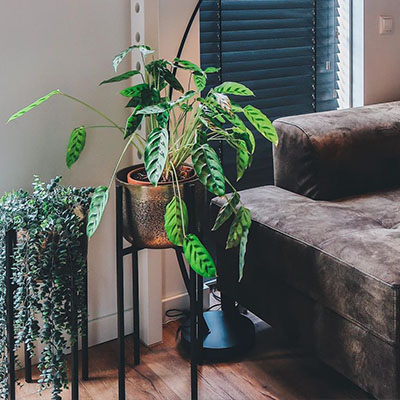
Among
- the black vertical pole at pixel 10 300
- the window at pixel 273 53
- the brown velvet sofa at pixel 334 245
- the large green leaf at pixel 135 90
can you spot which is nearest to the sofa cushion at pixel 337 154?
the brown velvet sofa at pixel 334 245

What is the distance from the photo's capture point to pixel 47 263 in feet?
5.30

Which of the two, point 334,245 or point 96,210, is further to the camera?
point 334,245

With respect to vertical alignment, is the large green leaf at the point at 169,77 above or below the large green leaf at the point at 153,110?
above

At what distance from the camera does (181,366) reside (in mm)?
1983

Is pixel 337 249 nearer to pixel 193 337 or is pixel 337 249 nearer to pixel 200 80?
pixel 193 337

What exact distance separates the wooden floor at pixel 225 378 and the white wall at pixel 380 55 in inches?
52.8

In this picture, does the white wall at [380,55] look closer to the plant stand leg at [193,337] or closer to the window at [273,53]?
the window at [273,53]

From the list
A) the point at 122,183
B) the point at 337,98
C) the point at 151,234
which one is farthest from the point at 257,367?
the point at 337,98

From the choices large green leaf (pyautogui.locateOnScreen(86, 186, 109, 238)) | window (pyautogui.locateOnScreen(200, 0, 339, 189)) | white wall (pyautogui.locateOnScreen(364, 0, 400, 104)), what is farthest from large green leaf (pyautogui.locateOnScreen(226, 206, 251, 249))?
white wall (pyautogui.locateOnScreen(364, 0, 400, 104))

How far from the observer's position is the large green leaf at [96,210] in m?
1.53

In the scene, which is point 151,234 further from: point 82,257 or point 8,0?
point 8,0

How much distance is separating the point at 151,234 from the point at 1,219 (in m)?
0.39

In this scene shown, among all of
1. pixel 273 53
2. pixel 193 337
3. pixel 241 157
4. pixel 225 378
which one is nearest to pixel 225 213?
pixel 241 157

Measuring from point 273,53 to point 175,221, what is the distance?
132cm
